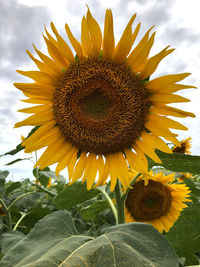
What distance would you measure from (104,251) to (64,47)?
118 cm

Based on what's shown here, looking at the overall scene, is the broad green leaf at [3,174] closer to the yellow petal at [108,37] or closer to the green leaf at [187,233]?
the yellow petal at [108,37]

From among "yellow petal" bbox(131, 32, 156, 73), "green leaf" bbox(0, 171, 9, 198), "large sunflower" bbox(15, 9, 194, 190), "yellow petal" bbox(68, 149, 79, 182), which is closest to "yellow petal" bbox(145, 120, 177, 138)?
"large sunflower" bbox(15, 9, 194, 190)

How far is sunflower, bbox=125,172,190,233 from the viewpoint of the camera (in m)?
2.78

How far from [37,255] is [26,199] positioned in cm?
215

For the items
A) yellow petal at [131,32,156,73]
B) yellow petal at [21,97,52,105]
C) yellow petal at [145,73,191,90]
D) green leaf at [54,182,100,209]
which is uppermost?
yellow petal at [131,32,156,73]

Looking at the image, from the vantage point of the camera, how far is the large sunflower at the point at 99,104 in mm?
1589

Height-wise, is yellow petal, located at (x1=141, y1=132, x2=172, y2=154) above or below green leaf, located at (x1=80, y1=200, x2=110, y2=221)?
above

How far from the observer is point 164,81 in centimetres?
156

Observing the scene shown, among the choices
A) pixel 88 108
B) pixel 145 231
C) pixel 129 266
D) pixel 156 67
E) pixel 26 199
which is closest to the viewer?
pixel 129 266

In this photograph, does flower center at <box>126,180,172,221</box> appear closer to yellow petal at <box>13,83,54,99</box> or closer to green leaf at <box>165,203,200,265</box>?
green leaf at <box>165,203,200,265</box>

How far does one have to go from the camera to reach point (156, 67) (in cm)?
152

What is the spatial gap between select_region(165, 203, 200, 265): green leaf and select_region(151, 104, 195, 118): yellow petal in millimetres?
513

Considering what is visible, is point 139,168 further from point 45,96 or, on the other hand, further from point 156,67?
point 45,96

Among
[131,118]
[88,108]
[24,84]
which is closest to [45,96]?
[24,84]
